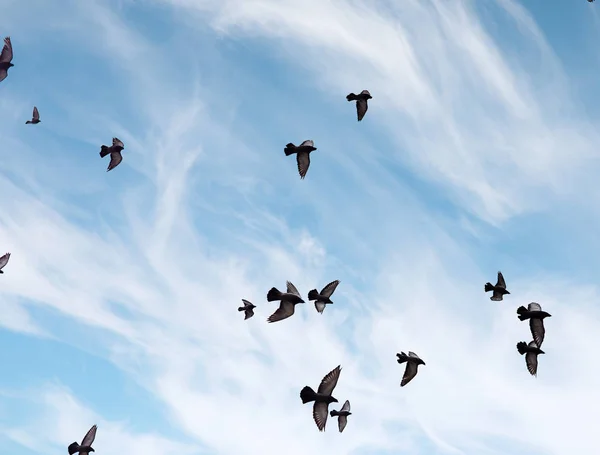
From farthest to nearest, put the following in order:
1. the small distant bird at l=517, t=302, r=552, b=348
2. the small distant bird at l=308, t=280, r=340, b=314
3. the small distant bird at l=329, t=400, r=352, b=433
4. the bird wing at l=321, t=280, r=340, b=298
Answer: the small distant bird at l=329, t=400, r=352, b=433, the bird wing at l=321, t=280, r=340, b=298, the small distant bird at l=308, t=280, r=340, b=314, the small distant bird at l=517, t=302, r=552, b=348

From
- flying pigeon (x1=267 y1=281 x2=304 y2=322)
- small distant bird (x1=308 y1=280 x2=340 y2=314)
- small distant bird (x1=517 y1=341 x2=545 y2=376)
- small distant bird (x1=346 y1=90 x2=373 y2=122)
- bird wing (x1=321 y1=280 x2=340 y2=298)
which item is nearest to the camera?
flying pigeon (x1=267 y1=281 x2=304 y2=322)

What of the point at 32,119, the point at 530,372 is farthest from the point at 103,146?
the point at 530,372

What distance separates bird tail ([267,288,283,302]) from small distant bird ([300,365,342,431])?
4.11 m

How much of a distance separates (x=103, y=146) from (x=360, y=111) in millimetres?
14938

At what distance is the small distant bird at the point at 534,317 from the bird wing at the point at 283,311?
407 inches

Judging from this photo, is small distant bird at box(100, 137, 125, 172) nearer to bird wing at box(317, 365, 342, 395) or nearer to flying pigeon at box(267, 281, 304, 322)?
flying pigeon at box(267, 281, 304, 322)

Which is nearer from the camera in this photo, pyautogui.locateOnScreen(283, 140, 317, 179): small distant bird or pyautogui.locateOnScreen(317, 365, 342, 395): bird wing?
pyautogui.locateOnScreen(317, 365, 342, 395): bird wing

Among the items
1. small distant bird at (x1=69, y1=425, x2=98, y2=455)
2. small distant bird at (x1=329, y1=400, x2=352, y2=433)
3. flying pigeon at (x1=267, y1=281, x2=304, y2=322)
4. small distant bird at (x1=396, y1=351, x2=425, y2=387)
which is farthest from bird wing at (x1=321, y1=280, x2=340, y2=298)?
small distant bird at (x1=69, y1=425, x2=98, y2=455)

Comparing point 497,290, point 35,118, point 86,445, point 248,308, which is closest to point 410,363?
point 497,290

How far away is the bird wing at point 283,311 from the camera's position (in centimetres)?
3040

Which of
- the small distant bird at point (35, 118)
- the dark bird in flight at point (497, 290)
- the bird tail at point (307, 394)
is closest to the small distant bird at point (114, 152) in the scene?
the small distant bird at point (35, 118)

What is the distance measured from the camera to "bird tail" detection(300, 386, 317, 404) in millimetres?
28906

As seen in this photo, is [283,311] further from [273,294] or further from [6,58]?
[6,58]

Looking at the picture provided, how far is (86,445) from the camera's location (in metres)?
33.1
